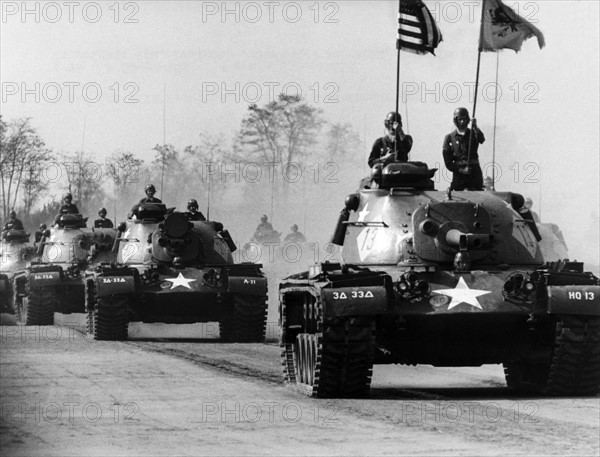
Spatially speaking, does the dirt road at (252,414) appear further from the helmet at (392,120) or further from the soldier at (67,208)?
the soldier at (67,208)

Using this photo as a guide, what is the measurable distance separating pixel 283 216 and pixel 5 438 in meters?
42.3

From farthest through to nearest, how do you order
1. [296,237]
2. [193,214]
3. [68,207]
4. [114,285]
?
[296,237]
[68,207]
[193,214]
[114,285]

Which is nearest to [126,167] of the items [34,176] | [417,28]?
[34,176]

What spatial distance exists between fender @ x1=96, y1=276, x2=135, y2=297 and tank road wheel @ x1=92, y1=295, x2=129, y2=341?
0.80ft

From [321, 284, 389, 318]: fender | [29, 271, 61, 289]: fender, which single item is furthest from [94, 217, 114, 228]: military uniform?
[321, 284, 389, 318]: fender

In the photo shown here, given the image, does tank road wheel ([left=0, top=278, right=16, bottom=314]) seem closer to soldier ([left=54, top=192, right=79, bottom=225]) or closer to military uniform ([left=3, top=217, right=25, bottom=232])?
soldier ([left=54, top=192, right=79, bottom=225])

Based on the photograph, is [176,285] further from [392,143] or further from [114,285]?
[392,143]

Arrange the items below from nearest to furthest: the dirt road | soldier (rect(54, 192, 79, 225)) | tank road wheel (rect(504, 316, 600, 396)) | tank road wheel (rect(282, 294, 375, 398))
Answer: the dirt road, tank road wheel (rect(282, 294, 375, 398)), tank road wheel (rect(504, 316, 600, 396)), soldier (rect(54, 192, 79, 225))

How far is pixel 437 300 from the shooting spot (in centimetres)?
1712

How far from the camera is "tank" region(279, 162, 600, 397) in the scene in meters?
16.8

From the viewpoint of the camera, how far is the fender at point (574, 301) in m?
16.8

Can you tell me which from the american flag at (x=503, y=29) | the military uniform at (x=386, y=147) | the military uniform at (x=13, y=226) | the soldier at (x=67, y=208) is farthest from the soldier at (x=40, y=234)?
the military uniform at (x=386, y=147)

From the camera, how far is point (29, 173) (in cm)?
5262

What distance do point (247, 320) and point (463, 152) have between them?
33.6ft
